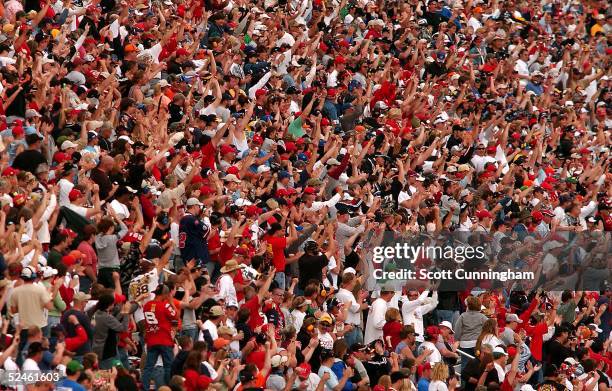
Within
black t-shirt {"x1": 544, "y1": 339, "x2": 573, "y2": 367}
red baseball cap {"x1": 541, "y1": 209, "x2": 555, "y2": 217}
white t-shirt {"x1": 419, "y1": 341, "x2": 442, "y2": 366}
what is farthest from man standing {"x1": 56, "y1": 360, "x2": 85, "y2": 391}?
red baseball cap {"x1": 541, "y1": 209, "x2": 555, "y2": 217}

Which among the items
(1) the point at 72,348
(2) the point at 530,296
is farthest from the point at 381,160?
(1) the point at 72,348

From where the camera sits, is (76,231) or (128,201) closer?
(76,231)

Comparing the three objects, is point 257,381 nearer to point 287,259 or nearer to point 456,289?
point 287,259

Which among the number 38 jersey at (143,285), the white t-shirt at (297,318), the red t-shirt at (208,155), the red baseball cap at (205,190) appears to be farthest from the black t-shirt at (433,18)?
the number 38 jersey at (143,285)

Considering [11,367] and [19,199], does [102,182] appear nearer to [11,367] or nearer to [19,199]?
[19,199]

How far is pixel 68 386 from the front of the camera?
13.6 metres

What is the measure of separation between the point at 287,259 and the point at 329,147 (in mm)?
4400

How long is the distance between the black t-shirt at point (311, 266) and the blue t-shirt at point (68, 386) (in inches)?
248

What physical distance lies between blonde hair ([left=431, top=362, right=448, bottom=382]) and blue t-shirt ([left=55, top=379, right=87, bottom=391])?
509cm

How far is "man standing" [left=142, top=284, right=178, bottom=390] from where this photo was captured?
51.2 ft

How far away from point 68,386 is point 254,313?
3.74 meters

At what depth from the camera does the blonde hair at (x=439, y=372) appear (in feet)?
56.9

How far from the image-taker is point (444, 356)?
1852 centimetres

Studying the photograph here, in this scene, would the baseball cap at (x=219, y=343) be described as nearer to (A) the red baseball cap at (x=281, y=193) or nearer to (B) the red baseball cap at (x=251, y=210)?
(B) the red baseball cap at (x=251, y=210)
